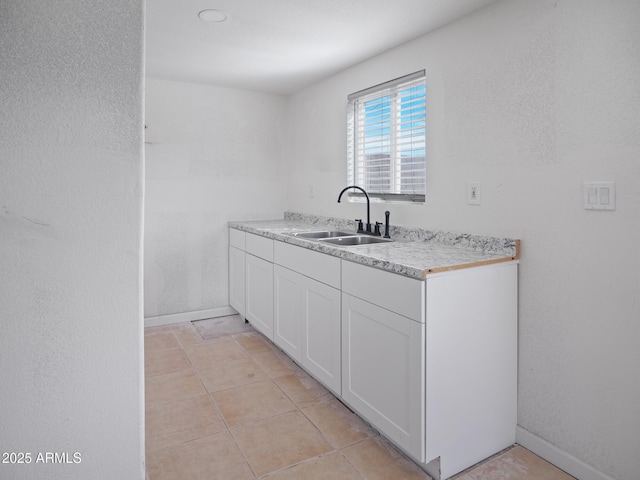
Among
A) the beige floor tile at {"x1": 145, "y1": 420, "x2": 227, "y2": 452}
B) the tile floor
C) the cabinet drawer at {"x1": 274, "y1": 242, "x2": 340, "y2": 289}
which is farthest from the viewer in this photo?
the cabinet drawer at {"x1": 274, "y1": 242, "x2": 340, "y2": 289}

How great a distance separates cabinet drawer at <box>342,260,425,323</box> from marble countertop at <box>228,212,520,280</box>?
0.03 meters

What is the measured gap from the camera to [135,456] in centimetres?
124

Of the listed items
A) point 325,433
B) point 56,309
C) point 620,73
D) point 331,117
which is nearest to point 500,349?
point 325,433

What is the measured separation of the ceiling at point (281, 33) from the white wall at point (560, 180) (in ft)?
0.91

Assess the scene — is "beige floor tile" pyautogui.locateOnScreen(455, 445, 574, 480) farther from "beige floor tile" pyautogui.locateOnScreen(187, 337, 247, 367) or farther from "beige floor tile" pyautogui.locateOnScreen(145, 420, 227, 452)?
"beige floor tile" pyautogui.locateOnScreen(187, 337, 247, 367)

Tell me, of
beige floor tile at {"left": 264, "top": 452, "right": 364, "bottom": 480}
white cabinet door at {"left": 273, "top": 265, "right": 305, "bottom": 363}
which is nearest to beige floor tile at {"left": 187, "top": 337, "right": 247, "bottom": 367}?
white cabinet door at {"left": 273, "top": 265, "right": 305, "bottom": 363}

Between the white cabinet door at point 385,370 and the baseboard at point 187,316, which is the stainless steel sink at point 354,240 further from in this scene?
the baseboard at point 187,316

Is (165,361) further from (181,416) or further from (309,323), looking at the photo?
(309,323)

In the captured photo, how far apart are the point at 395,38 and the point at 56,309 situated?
224 centimetres

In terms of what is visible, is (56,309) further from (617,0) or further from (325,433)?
(617,0)

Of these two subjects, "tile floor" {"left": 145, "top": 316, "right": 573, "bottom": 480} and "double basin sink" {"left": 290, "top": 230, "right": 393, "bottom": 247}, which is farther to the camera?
"double basin sink" {"left": 290, "top": 230, "right": 393, "bottom": 247}

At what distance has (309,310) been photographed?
246 cm

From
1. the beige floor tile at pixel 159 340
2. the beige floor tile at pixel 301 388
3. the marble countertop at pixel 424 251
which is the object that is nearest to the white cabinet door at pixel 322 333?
the beige floor tile at pixel 301 388

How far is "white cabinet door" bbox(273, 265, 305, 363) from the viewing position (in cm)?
259
